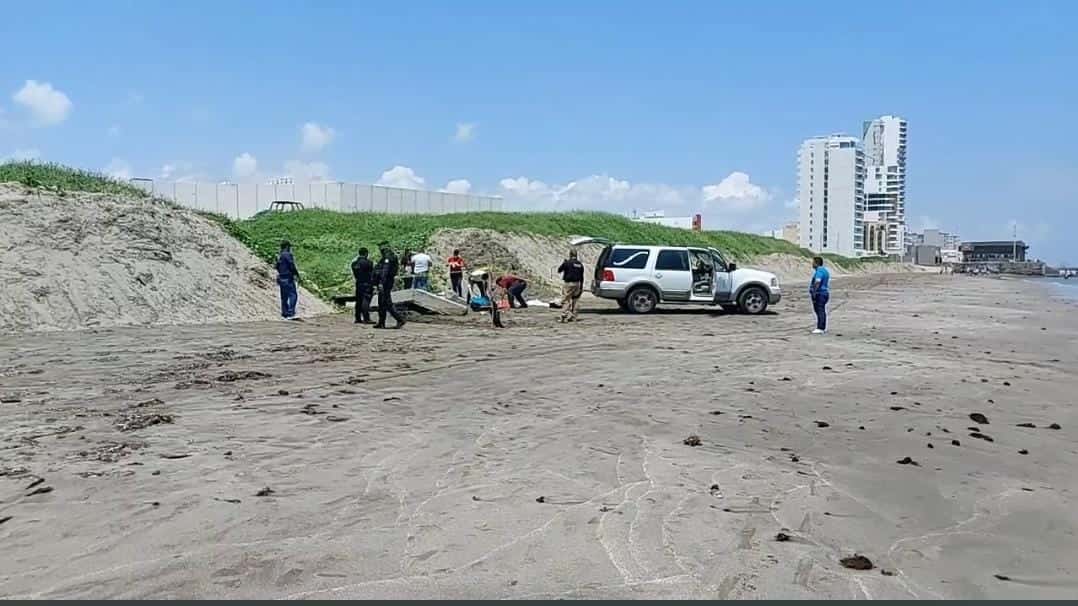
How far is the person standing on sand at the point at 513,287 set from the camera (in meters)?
27.0

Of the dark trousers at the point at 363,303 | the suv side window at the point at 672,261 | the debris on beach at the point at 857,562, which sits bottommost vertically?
the debris on beach at the point at 857,562

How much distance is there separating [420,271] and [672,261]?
762 cm

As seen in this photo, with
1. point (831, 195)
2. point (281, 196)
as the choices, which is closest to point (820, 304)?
point (281, 196)

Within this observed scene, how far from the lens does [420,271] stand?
2336 cm

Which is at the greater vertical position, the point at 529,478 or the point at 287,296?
the point at 287,296

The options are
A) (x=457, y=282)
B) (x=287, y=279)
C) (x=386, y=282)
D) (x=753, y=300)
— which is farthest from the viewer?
(x=457, y=282)

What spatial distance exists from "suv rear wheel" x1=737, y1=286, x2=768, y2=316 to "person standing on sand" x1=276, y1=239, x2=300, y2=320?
13.0 meters

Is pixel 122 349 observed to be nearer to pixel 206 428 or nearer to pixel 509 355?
pixel 509 355

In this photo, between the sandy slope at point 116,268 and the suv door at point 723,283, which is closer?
the sandy slope at point 116,268

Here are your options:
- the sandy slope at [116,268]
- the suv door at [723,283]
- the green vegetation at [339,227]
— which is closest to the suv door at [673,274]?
the suv door at [723,283]

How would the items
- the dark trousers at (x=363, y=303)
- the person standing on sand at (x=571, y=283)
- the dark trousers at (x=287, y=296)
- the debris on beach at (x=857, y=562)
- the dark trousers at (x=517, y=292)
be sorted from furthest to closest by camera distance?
the dark trousers at (x=517, y=292)
the person standing on sand at (x=571, y=283)
the dark trousers at (x=287, y=296)
the dark trousers at (x=363, y=303)
the debris on beach at (x=857, y=562)

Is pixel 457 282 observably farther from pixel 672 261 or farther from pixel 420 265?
pixel 672 261

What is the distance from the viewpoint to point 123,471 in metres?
6.64

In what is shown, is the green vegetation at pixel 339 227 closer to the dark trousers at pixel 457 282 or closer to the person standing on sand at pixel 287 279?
the dark trousers at pixel 457 282
